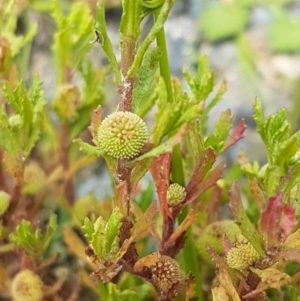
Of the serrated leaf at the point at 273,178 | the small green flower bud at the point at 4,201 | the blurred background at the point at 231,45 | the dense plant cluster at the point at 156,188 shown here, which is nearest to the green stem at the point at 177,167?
the dense plant cluster at the point at 156,188

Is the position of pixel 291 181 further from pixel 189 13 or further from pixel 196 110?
pixel 189 13

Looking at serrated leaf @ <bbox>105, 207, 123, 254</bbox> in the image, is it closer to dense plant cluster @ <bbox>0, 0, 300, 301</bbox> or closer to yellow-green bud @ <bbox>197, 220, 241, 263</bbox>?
dense plant cluster @ <bbox>0, 0, 300, 301</bbox>

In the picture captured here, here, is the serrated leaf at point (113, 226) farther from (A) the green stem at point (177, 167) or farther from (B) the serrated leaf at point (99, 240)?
(A) the green stem at point (177, 167)

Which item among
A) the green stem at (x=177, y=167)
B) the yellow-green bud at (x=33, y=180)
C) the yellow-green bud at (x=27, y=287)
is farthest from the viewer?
the yellow-green bud at (x=33, y=180)

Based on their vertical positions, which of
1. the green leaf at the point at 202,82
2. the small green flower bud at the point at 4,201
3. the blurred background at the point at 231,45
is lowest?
the small green flower bud at the point at 4,201

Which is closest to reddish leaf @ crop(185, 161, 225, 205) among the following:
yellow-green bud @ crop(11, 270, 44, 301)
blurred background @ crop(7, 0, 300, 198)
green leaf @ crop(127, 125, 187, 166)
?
green leaf @ crop(127, 125, 187, 166)

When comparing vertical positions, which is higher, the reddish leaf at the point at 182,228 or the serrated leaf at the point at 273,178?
the serrated leaf at the point at 273,178

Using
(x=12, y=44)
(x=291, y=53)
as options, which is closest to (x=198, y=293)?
(x=12, y=44)
